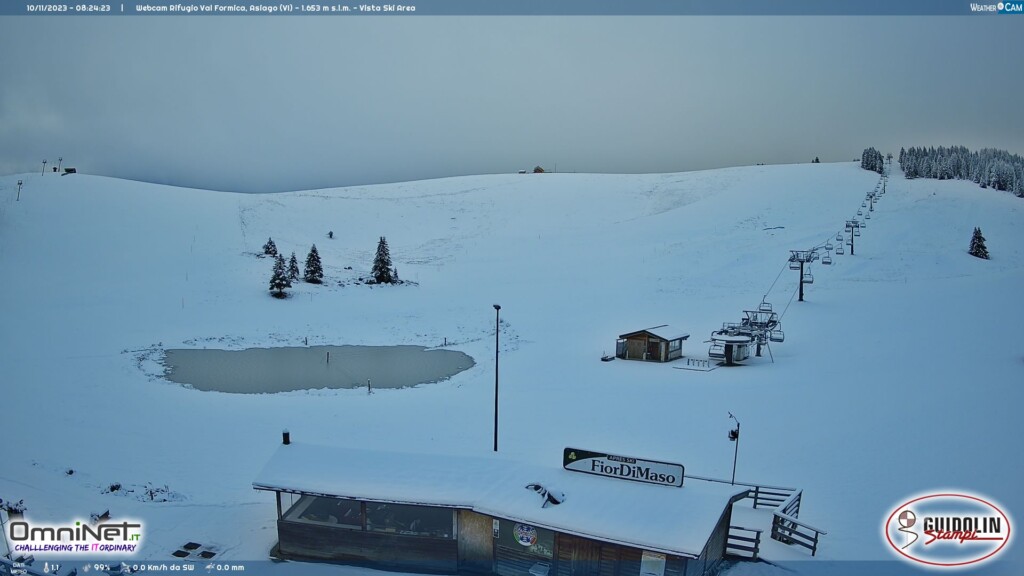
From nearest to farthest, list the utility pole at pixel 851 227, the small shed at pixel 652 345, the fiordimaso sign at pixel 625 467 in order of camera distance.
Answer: the fiordimaso sign at pixel 625 467 < the small shed at pixel 652 345 < the utility pole at pixel 851 227

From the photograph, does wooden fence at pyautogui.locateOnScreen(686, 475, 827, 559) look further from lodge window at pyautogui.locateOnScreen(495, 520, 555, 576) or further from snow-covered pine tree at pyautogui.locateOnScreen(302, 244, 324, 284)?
snow-covered pine tree at pyautogui.locateOnScreen(302, 244, 324, 284)

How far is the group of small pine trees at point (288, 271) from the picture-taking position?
2042 inches

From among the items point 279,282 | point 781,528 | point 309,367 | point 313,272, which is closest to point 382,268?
point 313,272

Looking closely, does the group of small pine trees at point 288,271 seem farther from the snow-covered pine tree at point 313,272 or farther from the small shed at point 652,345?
the small shed at point 652,345

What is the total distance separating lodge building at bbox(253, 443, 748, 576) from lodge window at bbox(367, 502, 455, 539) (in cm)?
2

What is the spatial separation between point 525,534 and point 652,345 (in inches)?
930

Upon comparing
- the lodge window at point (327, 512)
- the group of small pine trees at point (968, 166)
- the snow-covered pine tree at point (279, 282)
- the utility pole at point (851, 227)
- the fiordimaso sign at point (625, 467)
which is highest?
the group of small pine trees at point (968, 166)

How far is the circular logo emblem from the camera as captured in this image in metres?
14.5

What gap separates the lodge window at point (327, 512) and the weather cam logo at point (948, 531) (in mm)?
13045

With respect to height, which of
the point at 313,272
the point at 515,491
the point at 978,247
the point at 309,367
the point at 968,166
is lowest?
the point at 309,367

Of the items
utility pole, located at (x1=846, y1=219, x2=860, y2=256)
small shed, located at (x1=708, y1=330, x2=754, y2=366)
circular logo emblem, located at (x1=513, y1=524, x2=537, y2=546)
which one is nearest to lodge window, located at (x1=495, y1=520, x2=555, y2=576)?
circular logo emblem, located at (x1=513, y1=524, x2=537, y2=546)

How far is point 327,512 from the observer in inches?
640

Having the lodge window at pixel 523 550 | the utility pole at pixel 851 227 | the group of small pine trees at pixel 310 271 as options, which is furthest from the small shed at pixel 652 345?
the utility pole at pixel 851 227

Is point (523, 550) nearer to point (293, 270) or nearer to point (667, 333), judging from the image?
point (667, 333)
